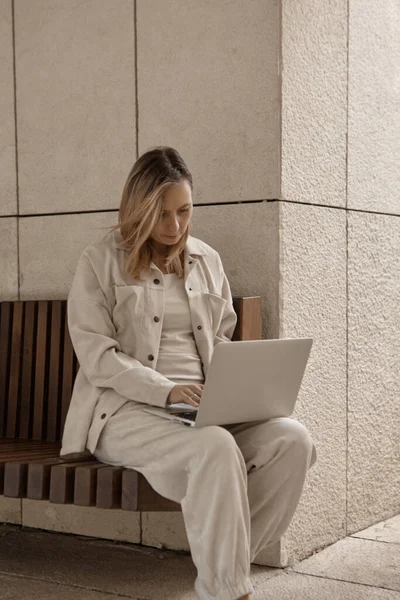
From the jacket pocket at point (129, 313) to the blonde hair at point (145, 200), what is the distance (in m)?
0.08

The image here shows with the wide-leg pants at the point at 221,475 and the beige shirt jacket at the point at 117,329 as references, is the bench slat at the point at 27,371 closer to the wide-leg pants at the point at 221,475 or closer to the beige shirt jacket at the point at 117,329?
the beige shirt jacket at the point at 117,329

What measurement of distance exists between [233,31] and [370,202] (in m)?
1.27

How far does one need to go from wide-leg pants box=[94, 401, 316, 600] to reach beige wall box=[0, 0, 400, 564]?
77 cm

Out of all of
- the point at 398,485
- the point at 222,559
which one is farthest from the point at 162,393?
the point at 398,485

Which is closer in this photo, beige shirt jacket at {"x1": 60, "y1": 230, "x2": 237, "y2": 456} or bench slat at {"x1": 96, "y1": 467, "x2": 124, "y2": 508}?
bench slat at {"x1": 96, "y1": 467, "x2": 124, "y2": 508}

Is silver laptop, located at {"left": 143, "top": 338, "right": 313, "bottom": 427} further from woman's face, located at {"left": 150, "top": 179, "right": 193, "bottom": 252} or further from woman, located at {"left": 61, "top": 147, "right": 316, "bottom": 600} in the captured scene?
woman's face, located at {"left": 150, "top": 179, "right": 193, "bottom": 252}

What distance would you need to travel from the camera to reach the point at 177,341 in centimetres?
425

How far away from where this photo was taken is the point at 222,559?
3506mm

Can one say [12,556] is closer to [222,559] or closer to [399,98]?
[222,559]

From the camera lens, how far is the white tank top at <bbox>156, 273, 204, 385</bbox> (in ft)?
13.8

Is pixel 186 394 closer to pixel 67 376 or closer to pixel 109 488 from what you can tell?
pixel 109 488

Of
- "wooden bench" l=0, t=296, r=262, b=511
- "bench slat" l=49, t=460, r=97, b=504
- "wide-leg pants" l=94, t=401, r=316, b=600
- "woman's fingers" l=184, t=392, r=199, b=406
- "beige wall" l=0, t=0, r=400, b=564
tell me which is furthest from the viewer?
"beige wall" l=0, t=0, r=400, b=564

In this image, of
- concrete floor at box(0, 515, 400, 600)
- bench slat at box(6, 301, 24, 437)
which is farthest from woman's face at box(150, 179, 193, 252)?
concrete floor at box(0, 515, 400, 600)

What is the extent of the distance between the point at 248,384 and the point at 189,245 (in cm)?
93
